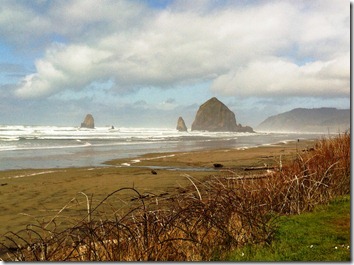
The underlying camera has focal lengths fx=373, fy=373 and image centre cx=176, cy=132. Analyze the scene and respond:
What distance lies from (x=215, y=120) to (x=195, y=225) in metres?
151

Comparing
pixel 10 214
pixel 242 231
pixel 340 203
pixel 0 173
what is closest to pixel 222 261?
pixel 242 231

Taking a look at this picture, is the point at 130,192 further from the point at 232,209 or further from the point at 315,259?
the point at 315,259

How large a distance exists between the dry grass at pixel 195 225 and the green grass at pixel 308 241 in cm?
27

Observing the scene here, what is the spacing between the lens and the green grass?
552cm

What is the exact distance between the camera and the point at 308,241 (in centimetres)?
616

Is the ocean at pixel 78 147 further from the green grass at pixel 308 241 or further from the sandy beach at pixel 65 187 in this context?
the green grass at pixel 308 241

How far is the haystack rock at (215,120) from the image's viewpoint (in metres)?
155

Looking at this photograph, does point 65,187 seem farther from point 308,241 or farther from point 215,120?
point 215,120

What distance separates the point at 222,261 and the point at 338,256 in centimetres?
166

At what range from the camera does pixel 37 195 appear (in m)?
14.1

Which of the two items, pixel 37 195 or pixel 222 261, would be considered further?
pixel 37 195

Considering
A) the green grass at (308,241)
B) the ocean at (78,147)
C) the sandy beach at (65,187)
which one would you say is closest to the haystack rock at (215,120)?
the ocean at (78,147)

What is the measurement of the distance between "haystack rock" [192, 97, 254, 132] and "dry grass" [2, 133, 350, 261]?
475ft

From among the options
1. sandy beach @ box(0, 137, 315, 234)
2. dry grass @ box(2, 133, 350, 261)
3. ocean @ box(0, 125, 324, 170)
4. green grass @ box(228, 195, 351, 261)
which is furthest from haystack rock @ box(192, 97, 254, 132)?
green grass @ box(228, 195, 351, 261)
